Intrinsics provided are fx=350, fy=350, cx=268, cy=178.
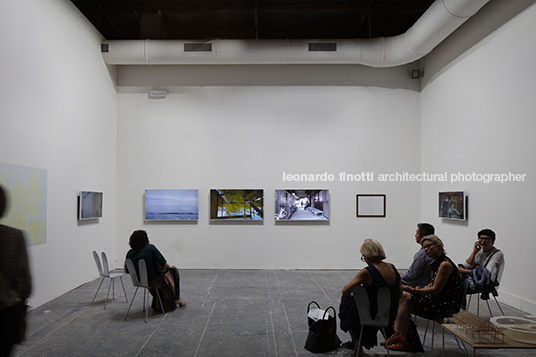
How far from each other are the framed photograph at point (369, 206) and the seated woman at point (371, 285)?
17.1ft

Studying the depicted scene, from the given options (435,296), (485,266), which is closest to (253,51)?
(485,266)

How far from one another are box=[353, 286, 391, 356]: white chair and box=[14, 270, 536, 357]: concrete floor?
24.1 inches

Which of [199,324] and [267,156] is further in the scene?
[267,156]

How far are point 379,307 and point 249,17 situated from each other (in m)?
7.66

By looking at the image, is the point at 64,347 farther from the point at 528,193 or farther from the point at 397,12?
the point at 397,12

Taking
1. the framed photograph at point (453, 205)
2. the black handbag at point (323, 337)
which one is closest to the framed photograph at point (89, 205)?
the black handbag at point (323, 337)

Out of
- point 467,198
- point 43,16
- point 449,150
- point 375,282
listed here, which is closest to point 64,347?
point 375,282

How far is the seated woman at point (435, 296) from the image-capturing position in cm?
362

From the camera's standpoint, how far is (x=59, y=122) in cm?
625

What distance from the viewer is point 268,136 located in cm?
873

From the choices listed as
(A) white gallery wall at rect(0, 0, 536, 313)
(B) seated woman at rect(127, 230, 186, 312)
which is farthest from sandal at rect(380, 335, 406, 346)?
(A) white gallery wall at rect(0, 0, 536, 313)

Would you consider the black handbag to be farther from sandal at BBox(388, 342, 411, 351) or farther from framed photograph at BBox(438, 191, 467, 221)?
framed photograph at BBox(438, 191, 467, 221)

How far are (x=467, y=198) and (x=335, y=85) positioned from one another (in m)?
4.05

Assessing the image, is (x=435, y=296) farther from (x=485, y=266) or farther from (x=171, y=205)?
(x=171, y=205)
